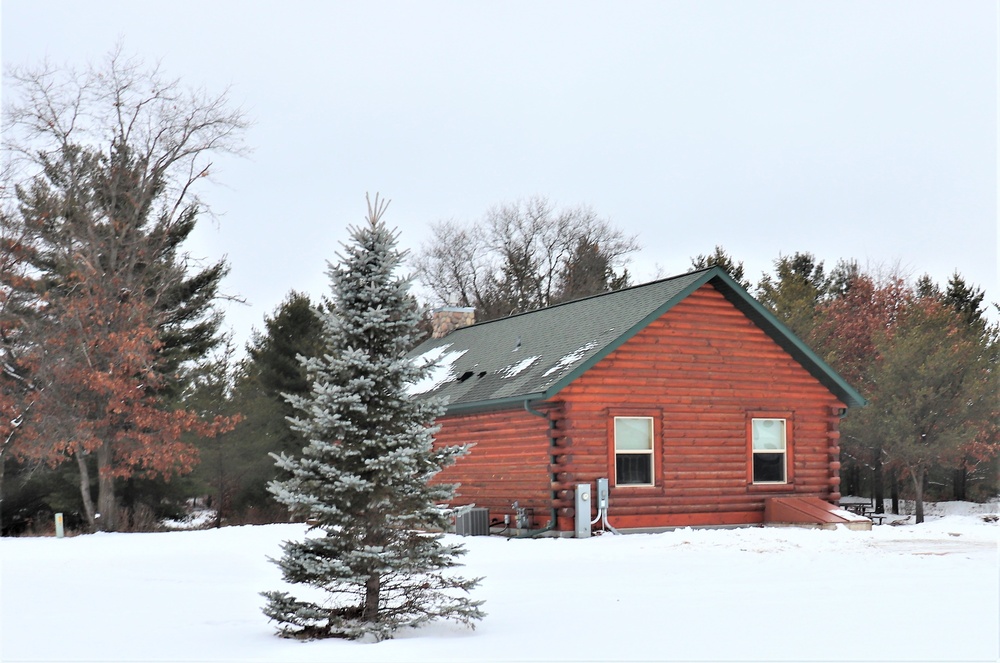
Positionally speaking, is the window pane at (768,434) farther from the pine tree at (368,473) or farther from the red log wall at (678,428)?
the pine tree at (368,473)

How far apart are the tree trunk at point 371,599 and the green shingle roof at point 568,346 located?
9.26 meters

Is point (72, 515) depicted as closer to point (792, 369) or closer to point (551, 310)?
point (551, 310)

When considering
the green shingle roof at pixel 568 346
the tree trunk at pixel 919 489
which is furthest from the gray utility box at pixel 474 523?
the tree trunk at pixel 919 489

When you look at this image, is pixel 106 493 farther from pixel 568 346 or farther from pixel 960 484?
pixel 960 484

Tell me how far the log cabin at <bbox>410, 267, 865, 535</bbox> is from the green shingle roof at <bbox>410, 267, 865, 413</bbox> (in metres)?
0.05

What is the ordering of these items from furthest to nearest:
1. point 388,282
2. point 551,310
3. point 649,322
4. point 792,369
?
1. point 551,310
2. point 792,369
3. point 649,322
4. point 388,282

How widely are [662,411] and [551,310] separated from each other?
5.79 meters

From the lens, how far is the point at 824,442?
80.3 feet

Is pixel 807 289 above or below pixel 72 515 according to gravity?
above

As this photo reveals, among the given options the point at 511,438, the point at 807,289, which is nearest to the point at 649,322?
the point at 511,438

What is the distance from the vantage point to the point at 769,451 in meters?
23.8

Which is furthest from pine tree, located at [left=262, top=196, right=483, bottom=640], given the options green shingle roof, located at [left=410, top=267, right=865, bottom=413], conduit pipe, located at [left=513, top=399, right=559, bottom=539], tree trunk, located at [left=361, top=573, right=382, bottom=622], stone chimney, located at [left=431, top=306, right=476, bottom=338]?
stone chimney, located at [left=431, top=306, right=476, bottom=338]

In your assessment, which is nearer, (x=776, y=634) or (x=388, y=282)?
(x=776, y=634)

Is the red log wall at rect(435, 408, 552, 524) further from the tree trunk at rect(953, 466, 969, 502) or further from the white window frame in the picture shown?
the tree trunk at rect(953, 466, 969, 502)
